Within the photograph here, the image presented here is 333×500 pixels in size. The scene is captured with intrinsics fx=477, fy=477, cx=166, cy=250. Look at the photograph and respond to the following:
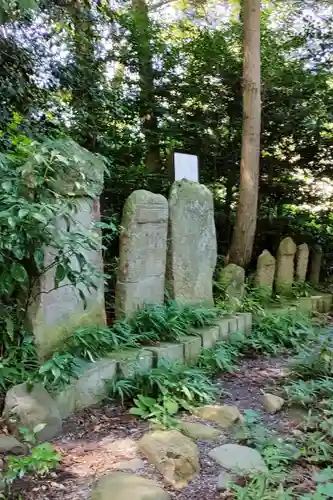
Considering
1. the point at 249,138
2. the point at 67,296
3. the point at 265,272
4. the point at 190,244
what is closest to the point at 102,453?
the point at 67,296

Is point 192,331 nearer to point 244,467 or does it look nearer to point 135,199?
point 135,199

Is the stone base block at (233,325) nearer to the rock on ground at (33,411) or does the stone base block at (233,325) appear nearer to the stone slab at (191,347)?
the stone slab at (191,347)

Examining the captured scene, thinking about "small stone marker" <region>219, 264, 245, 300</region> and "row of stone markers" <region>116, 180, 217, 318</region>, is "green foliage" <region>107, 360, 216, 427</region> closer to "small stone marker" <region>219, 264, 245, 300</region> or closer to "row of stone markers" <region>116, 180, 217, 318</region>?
"row of stone markers" <region>116, 180, 217, 318</region>

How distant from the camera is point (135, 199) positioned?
3.66m

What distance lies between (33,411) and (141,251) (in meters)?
1.60

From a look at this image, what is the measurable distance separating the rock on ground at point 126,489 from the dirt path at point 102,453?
79 mm

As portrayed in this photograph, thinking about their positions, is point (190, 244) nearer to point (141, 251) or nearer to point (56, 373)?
point (141, 251)

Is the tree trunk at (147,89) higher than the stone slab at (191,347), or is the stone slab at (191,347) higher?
the tree trunk at (147,89)

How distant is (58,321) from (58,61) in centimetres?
300

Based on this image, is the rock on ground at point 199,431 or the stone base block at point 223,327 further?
the stone base block at point 223,327

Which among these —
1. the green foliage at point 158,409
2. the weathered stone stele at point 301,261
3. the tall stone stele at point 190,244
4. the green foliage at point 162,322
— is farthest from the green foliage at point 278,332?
the green foliage at point 158,409

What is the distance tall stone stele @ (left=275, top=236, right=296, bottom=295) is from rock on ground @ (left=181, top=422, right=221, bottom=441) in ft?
11.2

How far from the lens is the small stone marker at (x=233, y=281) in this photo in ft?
16.6

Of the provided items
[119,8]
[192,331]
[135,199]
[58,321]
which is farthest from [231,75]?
[58,321]
